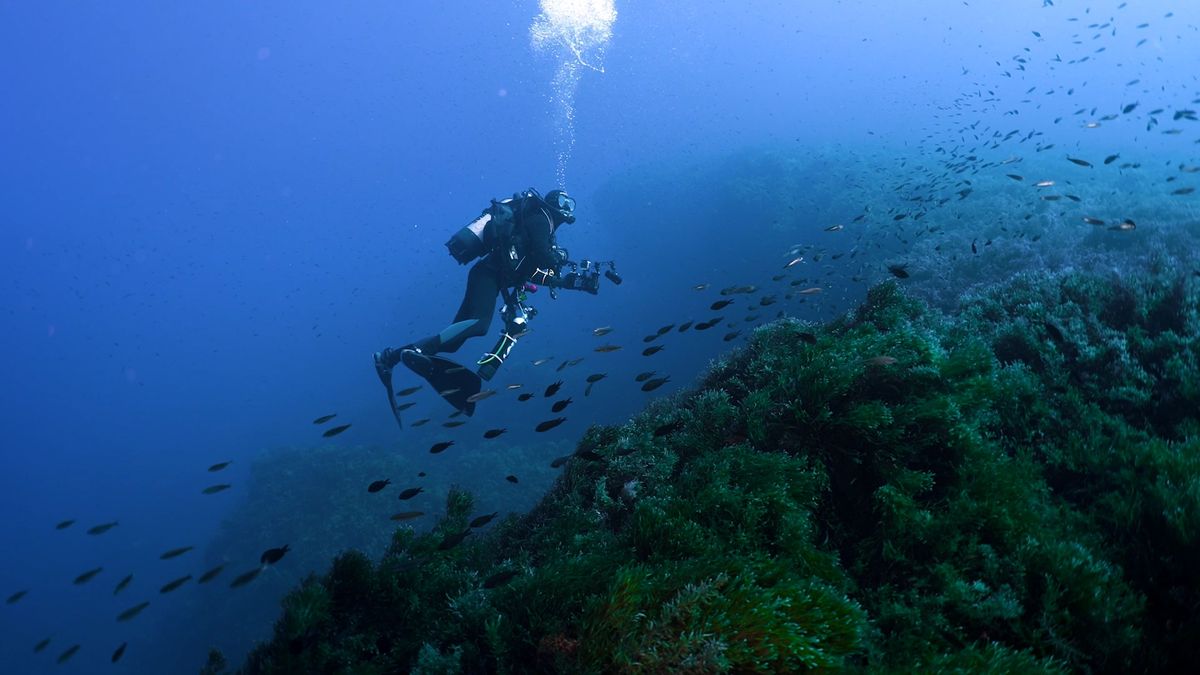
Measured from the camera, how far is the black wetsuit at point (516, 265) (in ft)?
36.1

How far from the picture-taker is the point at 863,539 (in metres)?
3.99

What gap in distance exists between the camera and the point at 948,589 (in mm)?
3266

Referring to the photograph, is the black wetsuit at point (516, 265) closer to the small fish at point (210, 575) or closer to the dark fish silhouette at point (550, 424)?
the dark fish silhouette at point (550, 424)

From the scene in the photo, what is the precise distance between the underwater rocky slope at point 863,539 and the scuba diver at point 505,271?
5.01 m

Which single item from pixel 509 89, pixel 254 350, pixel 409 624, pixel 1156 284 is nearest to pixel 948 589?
pixel 409 624

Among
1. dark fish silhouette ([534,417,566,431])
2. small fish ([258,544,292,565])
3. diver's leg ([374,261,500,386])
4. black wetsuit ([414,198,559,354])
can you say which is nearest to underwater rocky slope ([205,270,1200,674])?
small fish ([258,544,292,565])

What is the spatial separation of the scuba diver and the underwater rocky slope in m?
5.01

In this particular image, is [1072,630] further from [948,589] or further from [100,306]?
[100,306]

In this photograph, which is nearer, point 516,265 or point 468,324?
point 468,324

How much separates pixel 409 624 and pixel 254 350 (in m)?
122

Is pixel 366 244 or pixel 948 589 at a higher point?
pixel 366 244

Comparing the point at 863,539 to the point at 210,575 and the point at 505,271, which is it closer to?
the point at 210,575

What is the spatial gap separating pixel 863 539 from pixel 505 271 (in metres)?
8.93

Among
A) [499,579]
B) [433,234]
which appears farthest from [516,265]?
[433,234]
